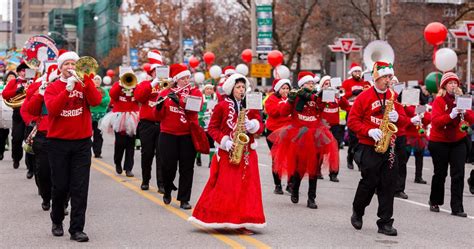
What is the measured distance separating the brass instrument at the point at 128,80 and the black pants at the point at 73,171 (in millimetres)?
6419

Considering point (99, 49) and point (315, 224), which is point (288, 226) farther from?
point (99, 49)

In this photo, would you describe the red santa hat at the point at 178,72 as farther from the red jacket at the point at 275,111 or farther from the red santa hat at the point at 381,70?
the red santa hat at the point at 381,70

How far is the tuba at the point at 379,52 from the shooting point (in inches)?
509

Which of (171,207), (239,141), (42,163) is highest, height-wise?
(239,141)

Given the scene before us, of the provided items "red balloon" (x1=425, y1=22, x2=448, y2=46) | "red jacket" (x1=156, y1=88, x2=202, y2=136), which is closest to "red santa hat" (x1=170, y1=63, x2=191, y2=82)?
"red jacket" (x1=156, y1=88, x2=202, y2=136)

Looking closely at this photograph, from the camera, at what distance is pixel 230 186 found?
10.2m

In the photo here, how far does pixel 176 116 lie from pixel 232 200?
2.80 meters

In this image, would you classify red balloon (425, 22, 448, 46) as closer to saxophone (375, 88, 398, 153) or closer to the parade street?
the parade street

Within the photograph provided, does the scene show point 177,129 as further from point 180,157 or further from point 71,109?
point 71,109

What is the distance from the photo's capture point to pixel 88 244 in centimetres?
963

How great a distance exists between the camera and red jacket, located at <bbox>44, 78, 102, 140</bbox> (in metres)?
9.66

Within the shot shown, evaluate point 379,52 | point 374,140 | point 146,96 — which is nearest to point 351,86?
point 379,52

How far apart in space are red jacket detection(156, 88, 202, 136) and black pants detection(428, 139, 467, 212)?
3339 mm

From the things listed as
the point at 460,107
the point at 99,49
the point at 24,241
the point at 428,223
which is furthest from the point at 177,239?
the point at 99,49
